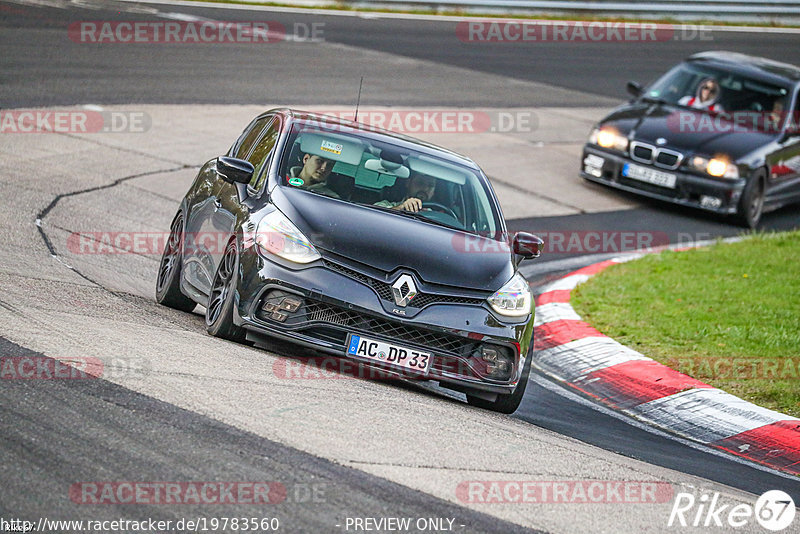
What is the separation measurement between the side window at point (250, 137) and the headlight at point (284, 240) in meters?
1.56

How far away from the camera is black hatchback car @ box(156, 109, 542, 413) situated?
6.62 meters

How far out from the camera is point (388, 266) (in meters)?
6.71

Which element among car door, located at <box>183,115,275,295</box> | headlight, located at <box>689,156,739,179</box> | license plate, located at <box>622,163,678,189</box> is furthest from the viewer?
license plate, located at <box>622,163,678,189</box>

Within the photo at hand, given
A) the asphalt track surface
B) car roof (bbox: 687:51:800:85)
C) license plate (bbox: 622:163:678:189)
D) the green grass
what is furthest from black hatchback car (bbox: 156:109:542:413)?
car roof (bbox: 687:51:800:85)

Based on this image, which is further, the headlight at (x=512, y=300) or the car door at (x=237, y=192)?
the car door at (x=237, y=192)

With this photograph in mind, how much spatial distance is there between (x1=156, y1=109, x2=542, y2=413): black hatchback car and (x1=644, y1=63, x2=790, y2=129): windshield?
8.86 meters

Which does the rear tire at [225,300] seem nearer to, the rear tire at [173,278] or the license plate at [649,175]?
the rear tire at [173,278]

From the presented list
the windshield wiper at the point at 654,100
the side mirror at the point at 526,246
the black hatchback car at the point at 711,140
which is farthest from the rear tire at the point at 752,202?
the side mirror at the point at 526,246

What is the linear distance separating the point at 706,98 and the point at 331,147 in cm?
973

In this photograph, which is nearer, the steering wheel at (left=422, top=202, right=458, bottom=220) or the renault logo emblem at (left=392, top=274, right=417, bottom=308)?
the renault logo emblem at (left=392, top=274, right=417, bottom=308)

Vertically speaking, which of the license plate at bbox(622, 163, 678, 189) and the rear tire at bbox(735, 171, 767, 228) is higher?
the license plate at bbox(622, 163, 678, 189)

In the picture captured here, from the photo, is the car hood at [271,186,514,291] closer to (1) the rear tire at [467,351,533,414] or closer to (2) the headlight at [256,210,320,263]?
(2) the headlight at [256,210,320,263]

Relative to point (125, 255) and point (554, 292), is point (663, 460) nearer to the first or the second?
point (554, 292)

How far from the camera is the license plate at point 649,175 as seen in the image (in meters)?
14.9
